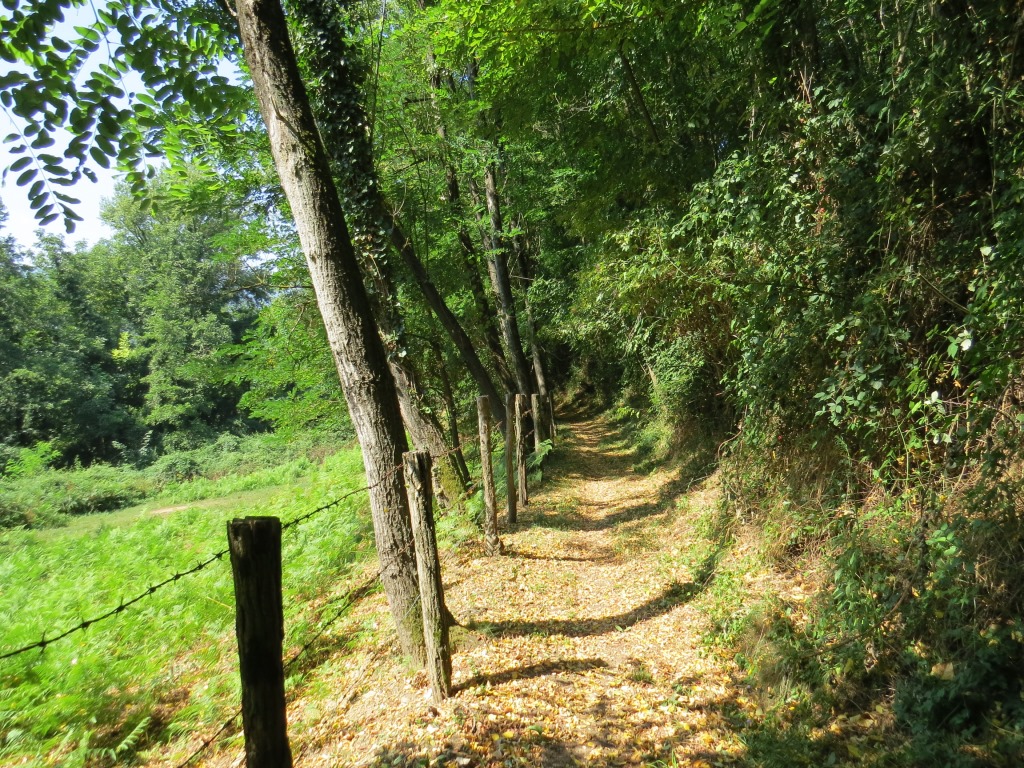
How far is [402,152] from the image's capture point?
9688 mm

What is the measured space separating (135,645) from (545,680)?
4.29m

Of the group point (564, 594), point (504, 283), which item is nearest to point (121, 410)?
point (504, 283)

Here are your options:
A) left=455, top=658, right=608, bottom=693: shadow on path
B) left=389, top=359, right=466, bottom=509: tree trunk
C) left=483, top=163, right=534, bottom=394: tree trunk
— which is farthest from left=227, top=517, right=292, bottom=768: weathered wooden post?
left=483, top=163, right=534, bottom=394: tree trunk

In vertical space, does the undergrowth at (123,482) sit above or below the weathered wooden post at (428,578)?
below

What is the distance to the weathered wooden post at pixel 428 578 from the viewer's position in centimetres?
361

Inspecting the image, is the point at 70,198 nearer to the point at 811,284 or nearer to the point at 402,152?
the point at 811,284

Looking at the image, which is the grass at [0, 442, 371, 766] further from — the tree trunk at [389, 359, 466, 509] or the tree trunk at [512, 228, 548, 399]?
the tree trunk at [512, 228, 548, 399]

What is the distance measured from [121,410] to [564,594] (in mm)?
41316

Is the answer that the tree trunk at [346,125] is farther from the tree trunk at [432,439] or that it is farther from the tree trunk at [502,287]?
the tree trunk at [502,287]

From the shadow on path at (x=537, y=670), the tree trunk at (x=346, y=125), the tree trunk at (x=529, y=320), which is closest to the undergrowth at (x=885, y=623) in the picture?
the shadow on path at (x=537, y=670)

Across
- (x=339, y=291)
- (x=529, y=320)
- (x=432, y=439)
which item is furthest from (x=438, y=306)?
(x=339, y=291)

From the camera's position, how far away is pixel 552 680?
3.99 metres

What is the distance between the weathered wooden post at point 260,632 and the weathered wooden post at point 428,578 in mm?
1559

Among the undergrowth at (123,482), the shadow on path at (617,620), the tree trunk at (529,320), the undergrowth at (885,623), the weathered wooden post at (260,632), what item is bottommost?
the undergrowth at (123,482)
